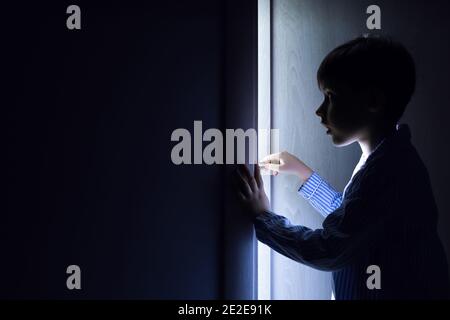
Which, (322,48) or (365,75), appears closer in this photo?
(365,75)

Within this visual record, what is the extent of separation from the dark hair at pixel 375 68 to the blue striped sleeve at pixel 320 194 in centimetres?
23

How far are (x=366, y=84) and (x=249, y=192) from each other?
326mm

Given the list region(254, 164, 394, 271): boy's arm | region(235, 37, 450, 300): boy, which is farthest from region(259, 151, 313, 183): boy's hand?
region(254, 164, 394, 271): boy's arm

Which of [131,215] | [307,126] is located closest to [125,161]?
[131,215]

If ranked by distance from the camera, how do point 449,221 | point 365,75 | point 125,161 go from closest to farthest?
point 125,161 < point 365,75 < point 449,221

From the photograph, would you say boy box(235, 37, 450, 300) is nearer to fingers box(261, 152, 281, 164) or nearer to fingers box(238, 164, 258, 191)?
fingers box(238, 164, 258, 191)

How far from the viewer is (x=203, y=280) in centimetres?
86

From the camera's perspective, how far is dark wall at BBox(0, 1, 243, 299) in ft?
2.00

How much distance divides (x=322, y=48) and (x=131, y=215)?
2.25ft

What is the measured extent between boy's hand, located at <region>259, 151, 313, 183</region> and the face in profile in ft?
0.51

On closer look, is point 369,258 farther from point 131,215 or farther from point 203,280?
point 131,215

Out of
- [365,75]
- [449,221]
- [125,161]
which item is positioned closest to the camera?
[125,161]

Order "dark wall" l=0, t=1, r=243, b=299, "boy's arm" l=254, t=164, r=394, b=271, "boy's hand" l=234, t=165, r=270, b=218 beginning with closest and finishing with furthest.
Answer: "dark wall" l=0, t=1, r=243, b=299 < "boy's arm" l=254, t=164, r=394, b=271 < "boy's hand" l=234, t=165, r=270, b=218

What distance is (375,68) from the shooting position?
84 centimetres
